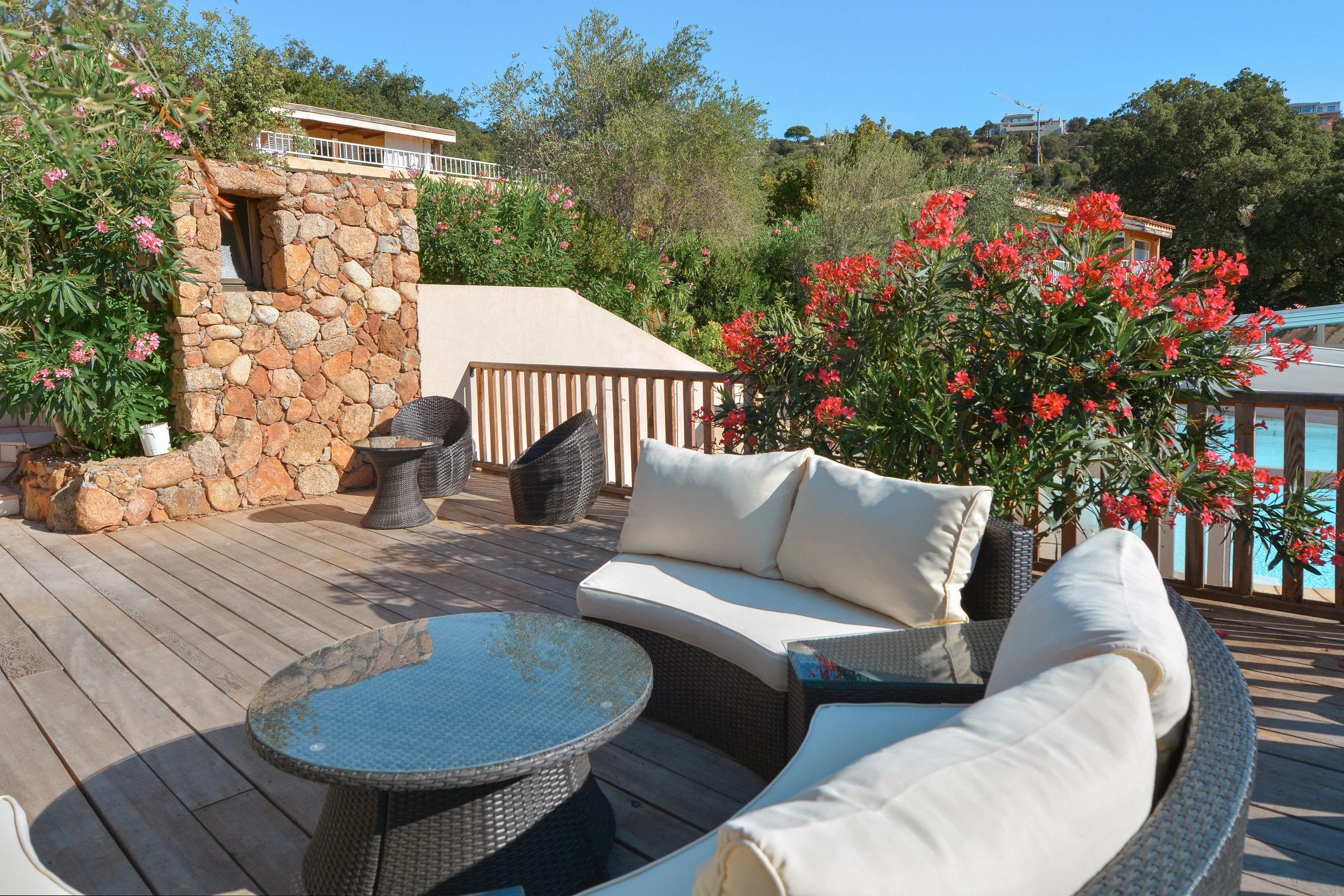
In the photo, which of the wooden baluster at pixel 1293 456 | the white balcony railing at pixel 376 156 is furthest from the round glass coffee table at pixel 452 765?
the white balcony railing at pixel 376 156

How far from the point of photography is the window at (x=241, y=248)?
5809 mm

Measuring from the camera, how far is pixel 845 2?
76.5ft

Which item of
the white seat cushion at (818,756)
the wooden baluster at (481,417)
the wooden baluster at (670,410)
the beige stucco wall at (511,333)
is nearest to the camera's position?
the white seat cushion at (818,756)

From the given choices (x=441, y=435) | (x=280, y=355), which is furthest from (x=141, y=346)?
(x=441, y=435)

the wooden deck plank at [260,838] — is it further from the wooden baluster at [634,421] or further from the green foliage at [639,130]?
the green foliage at [639,130]

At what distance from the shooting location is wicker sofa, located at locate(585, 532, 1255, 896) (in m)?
0.90

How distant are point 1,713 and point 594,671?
7.08ft

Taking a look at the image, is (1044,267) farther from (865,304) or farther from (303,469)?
(303,469)

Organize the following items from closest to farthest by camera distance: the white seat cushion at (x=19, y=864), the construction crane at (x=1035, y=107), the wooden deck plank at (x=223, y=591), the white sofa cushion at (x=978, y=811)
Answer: the white sofa cushion at (x=978, y=811), the white seat cushion at (x=19, y=864), the wooden deck plank at (x=223, y=591), the construction crane at (x=1035, y=107)

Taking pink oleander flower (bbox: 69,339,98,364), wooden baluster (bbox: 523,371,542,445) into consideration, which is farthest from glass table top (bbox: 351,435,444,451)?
pink oleander flower (bbox: 69,339,98,364)

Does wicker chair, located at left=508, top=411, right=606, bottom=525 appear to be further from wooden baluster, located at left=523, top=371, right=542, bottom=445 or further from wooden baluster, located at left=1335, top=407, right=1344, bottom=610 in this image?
wooden baluster, located at left=1335, top=407, right=1344, bottom=610

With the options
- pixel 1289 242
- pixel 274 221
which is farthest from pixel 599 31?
pixel 1289 242

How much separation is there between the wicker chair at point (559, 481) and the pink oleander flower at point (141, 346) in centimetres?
227

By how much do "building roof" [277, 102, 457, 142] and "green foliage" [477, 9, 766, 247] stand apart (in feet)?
26.8
